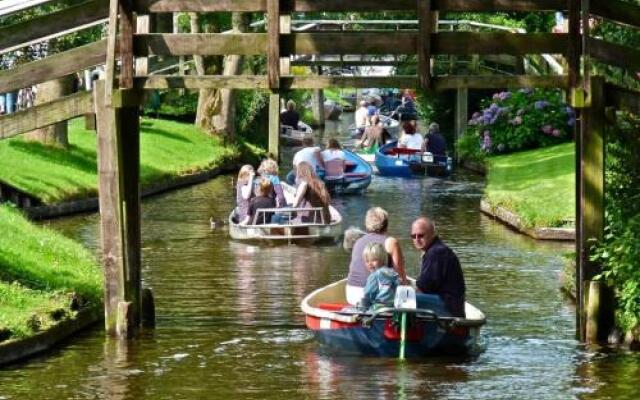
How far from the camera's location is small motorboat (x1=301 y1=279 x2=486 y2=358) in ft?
56.0

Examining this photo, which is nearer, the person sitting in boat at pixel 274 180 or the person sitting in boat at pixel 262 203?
the person sitting in boat at pixel 262 203

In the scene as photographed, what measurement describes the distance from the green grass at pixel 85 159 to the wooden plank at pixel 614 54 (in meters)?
16.1

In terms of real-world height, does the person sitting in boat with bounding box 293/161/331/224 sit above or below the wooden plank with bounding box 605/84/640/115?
below

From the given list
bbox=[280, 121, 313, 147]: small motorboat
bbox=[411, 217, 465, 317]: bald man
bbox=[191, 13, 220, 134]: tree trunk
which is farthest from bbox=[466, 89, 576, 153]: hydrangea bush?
bbox=[411, 217, 465, 317]: bald man

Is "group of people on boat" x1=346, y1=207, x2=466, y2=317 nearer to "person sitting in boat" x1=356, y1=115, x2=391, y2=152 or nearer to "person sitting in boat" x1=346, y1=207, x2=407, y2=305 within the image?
"person sitting in boat" x1=346, y1=207, x2=407, y2=305

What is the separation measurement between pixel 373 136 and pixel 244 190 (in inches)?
893

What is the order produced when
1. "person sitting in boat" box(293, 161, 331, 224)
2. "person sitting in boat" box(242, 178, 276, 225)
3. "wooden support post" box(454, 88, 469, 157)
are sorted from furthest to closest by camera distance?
"wooden support post" box(454, 88, 469, 157), "person sitting in boat" box(242, 178, 276, 225), "person sitting in boat" box(293, 161, 331, 224)

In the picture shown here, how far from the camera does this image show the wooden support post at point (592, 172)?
59.4ft

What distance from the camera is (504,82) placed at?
60.4ft

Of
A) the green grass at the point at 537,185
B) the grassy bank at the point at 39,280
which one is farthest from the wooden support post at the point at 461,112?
the grassy bank at the point at 39,280

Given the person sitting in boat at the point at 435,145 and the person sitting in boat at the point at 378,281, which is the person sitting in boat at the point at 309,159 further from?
the person sitting in boat at the point at 378,281

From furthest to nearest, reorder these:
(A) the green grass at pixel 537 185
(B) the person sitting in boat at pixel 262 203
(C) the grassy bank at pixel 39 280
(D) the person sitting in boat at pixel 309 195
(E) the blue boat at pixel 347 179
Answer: (E) the blue boat at pixel 347 179, (A) the green grass at pixel 537 185, (B) the person sitting in boat at pixel 262 203, (D) the person sitting in boat at pixel 309 195, (C) the grassy bank at pixel 39 280

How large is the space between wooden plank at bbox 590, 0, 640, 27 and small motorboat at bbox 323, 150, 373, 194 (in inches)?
726

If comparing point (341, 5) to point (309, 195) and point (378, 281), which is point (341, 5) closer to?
point (378, 281)
